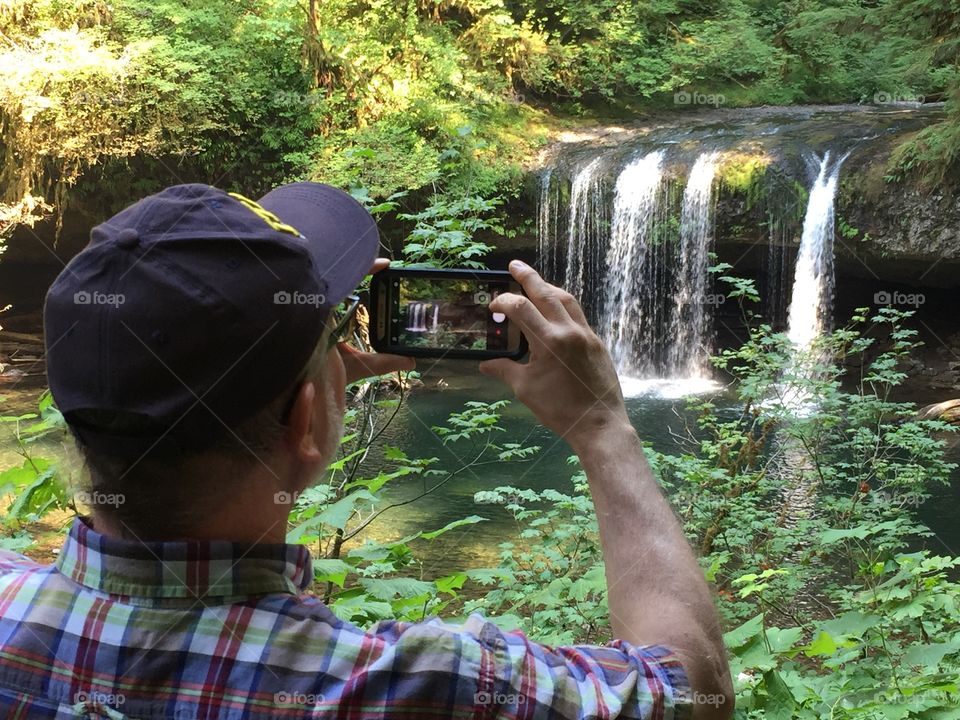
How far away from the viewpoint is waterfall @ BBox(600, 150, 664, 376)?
1354 cm

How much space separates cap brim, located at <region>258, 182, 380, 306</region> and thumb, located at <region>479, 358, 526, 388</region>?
22cm

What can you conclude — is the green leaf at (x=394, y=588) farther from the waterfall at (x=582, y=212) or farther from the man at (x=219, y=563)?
the waterfall at (x=582, y=212)

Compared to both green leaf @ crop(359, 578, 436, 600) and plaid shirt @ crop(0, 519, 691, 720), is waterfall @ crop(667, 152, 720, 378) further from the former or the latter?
plaid shirt @ crop(0, 519, 691, 720)

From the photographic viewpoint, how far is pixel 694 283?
1377 cm

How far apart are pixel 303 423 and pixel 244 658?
0.80ft

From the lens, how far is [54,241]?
15.0m

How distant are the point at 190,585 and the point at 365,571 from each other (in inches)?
82.1

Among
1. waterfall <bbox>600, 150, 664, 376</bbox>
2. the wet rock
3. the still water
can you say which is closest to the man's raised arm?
the still water

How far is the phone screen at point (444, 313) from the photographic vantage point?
1.37 metres

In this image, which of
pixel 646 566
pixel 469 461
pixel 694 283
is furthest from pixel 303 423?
pixel 694 283

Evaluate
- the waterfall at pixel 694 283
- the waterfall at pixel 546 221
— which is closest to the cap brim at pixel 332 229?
the waterfall at pixel 694 283

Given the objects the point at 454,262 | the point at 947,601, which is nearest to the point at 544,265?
the point at 454,262

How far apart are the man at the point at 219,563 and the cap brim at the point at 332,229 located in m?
0.11

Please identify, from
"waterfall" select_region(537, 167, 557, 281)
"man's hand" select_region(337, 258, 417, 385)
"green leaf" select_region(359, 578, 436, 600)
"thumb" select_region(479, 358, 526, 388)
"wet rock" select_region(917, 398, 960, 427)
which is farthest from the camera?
"waterfall" select_region(537, 167, 557, 281)
